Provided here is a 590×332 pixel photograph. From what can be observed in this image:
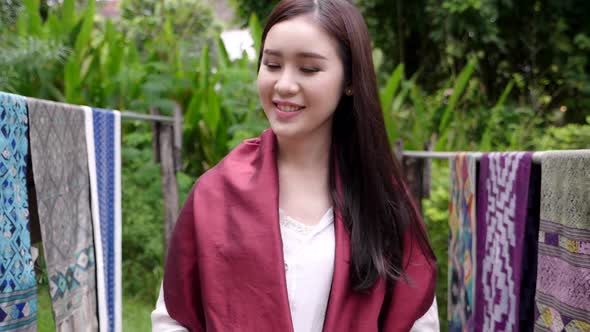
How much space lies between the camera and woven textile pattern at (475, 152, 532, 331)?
1.96 meters

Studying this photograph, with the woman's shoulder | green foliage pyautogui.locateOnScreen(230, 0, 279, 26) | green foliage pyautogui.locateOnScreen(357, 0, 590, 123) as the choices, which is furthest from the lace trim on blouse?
green foliage pyautogui.locateOnScreen(230, 0, 279, 26)

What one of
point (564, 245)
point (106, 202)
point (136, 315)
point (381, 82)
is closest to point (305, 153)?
point (564, 245)

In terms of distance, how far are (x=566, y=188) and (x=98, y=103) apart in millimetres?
4369

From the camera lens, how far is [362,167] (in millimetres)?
1695

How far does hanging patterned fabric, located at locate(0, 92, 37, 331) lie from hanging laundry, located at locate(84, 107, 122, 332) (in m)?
0.54

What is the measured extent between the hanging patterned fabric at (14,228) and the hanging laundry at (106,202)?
A: 542mm

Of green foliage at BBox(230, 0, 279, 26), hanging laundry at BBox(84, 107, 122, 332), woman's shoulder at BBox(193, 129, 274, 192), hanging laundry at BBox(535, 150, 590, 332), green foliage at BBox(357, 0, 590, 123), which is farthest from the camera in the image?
green foliage at BBox(230, 0, 279, 26)

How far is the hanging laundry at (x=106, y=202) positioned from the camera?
7.27ft

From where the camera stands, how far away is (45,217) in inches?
72.7

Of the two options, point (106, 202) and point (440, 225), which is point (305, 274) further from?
point (440, 225)

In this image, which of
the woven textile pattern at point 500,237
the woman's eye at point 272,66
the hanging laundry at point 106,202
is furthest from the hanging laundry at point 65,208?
the woven textile pattern at point 500,237

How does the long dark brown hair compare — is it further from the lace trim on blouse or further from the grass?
the grass

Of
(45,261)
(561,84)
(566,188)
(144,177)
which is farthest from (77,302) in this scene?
(561,84)

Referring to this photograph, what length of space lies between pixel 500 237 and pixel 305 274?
899 millimetres
